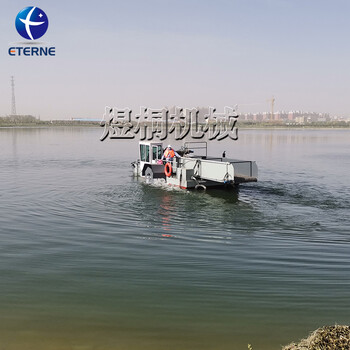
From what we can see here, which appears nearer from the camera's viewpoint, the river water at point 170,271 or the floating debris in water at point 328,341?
the floating debris in water at point 328,341

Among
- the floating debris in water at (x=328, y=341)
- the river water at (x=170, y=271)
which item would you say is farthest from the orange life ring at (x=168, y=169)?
the floating debris in water at (x=328, y=341)

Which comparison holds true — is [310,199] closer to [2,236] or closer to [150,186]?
[150,186]

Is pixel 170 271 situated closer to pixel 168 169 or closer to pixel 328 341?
pixel 328 341

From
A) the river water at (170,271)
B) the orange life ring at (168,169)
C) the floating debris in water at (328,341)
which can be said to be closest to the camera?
the floating debris in water at (328,341)

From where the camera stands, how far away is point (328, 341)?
571 cm

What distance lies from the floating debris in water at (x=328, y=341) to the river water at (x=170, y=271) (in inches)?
30.6

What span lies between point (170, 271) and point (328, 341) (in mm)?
5041

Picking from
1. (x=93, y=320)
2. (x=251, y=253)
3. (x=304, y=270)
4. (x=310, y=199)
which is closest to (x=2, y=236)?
(x=93, y=320)

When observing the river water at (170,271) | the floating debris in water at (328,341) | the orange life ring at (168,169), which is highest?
the orange life ring at (168,169)

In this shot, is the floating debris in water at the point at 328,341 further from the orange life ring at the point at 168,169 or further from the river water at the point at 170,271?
the orange life ring at the point at 168,169

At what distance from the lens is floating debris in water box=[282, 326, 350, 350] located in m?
5.57

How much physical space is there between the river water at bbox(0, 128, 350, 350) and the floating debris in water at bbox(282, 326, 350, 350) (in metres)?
0.78

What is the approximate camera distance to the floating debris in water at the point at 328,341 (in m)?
5.57

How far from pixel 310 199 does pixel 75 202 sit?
12835 millimetres
